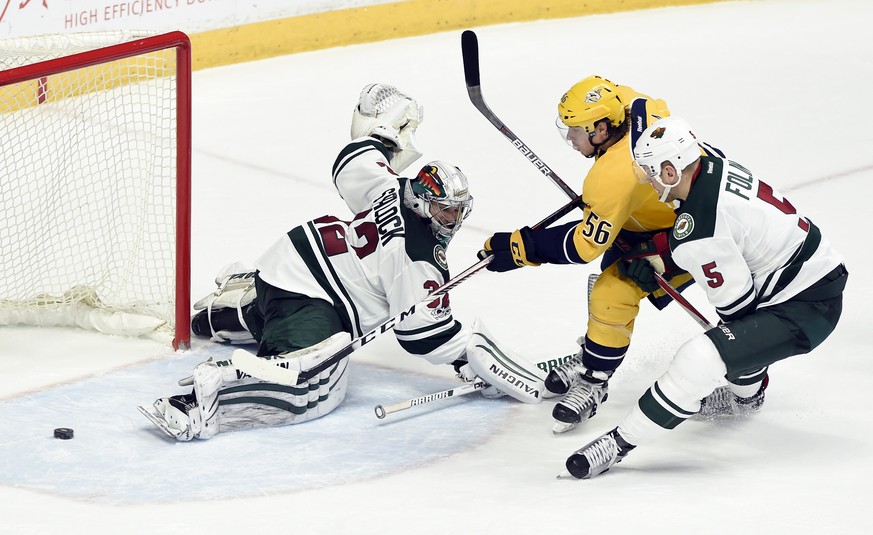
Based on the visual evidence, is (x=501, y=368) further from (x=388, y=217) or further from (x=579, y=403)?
(x=388, y=217)

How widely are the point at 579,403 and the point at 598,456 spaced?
1.40 ft

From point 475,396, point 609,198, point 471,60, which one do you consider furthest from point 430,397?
point 471,60

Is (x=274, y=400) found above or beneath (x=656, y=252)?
beneath

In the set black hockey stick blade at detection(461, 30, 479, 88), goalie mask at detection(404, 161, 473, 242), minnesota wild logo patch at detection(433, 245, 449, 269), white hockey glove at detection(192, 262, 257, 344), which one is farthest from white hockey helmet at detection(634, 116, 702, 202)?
white hockey glove at detection(192, 262, 257, 344)

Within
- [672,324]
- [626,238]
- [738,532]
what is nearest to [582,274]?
[672,324]

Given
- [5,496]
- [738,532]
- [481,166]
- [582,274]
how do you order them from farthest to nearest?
[481,166] → [582,274] → [5,496] → [738,532]

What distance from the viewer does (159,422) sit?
11.7ft

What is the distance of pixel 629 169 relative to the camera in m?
3.46

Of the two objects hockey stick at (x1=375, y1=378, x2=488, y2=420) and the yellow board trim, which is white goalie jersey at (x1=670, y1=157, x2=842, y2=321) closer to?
hockey stick at (x1=375, y1=378, x2=488, y2=420)

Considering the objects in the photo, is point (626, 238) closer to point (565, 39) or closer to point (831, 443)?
point (831, 443)

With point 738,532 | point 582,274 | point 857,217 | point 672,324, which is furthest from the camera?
point 857,217

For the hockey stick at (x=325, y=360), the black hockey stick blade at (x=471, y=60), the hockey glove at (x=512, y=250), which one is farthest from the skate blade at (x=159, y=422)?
the black hockey stick blade at (x=471, y=60)

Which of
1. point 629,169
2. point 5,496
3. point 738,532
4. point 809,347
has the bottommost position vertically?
point 5,496

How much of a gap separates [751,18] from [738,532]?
5.78 metres
